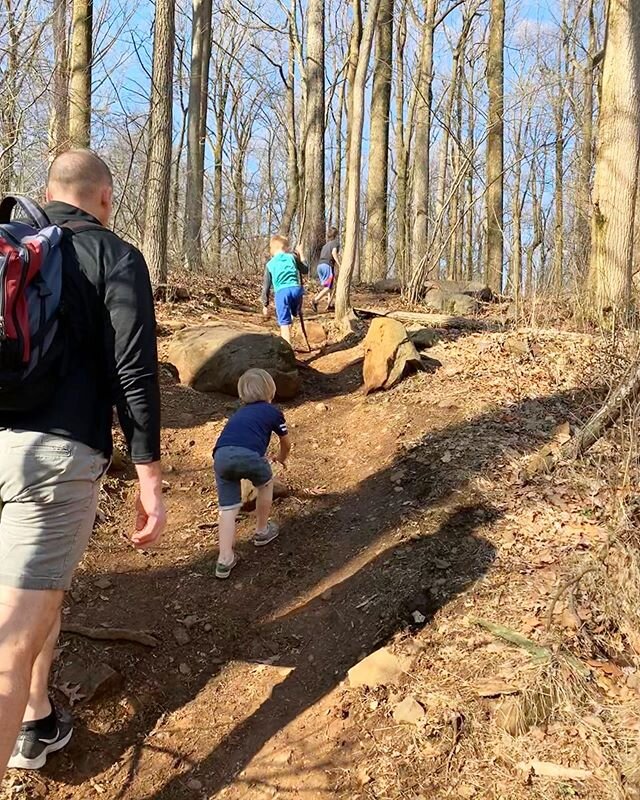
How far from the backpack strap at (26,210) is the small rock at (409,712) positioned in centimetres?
258

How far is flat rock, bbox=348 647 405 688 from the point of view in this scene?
320 centimetres

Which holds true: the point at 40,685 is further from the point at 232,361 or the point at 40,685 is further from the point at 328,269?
the point at 328,269

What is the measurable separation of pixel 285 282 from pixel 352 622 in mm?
5445

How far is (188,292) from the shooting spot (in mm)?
10578

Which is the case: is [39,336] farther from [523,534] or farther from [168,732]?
[523,534]

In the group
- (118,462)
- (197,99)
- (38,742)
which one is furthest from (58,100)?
(38,742)

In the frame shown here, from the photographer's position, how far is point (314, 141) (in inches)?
555

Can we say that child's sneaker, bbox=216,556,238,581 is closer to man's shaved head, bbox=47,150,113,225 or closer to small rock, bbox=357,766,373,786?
small rock, bbox=357,766,373,786

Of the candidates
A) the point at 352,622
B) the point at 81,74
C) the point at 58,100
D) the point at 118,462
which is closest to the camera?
the point at 352,622

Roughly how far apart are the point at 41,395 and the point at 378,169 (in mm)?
15971

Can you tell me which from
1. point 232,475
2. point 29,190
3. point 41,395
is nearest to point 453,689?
point 232,475

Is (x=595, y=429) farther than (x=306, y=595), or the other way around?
(x=595, y=429)

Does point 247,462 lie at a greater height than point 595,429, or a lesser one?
lesser

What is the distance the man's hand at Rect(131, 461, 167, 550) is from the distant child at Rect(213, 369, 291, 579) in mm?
1757
